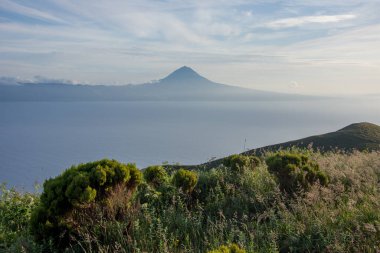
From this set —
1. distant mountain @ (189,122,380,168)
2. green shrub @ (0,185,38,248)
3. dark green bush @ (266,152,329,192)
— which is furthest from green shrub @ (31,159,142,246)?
distant mountain @ (189,122,380,168)

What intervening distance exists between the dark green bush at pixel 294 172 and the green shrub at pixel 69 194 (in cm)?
398

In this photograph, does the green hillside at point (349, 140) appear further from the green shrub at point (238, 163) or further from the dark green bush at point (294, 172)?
the dark green bush at point (294, 172)

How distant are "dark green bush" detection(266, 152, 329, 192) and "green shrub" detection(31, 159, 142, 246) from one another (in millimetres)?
3983

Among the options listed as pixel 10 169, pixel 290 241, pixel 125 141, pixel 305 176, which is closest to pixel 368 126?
pixel 305 176

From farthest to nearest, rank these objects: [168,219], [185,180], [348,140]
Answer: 1. [348,140]
2. [185,180]
3. [168,219]

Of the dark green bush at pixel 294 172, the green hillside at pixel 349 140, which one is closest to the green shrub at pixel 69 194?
the dark green bush at pixel 294 172

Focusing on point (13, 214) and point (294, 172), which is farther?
point (294, 172)

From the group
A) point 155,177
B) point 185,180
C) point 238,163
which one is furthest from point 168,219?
point 238,163

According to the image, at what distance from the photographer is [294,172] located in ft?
28.3

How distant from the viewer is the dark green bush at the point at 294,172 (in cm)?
859

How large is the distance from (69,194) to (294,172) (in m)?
5.15

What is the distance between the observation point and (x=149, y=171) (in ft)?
32.8

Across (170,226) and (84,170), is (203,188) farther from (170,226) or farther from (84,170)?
(84,170)

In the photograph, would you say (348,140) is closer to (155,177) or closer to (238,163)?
(238,163)
